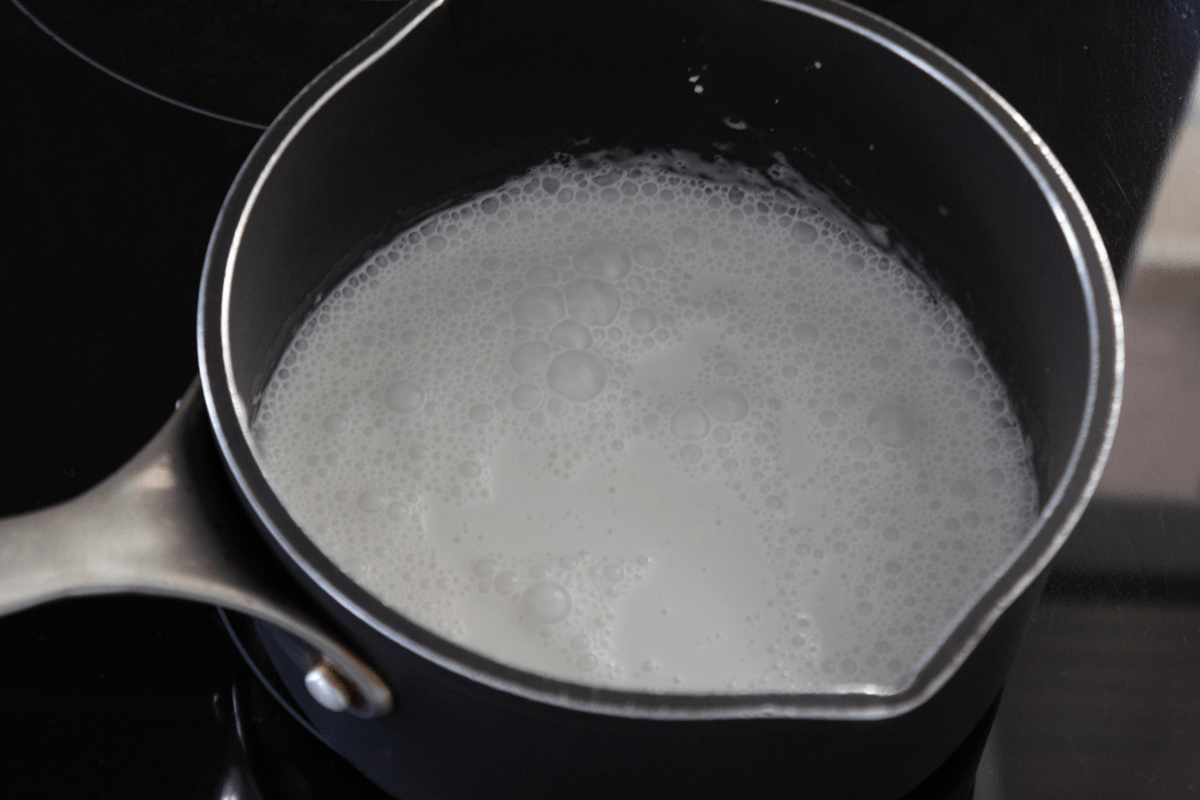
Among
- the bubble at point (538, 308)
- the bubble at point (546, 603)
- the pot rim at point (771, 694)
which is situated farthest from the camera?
the bubble at point (538, 308)

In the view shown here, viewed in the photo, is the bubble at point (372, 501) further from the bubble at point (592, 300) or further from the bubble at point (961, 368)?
the bubble at point (961, 368)

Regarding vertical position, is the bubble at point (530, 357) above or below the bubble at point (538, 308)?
below

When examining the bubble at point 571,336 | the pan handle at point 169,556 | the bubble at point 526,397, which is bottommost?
the bubble at point 526,397

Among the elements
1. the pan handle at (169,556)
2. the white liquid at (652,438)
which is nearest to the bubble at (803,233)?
the white liquid at (652,438)

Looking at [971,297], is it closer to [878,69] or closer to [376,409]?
[878,69]

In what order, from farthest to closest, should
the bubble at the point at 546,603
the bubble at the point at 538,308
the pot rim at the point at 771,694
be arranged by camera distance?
the bubble at the point at 538,308, the bubble at the point at 546,603, the pot rim at the point at 771,694
